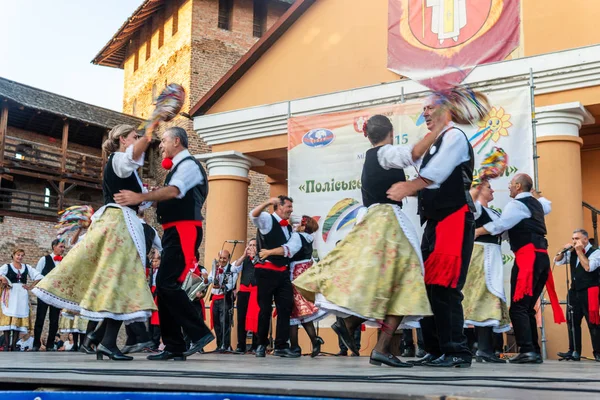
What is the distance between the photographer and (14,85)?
1169 inches

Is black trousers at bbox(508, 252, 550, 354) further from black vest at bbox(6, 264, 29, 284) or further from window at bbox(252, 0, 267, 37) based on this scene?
window at bbox(252, 0, 267, 37)

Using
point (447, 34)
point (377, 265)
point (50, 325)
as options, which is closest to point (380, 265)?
point (377, 265)

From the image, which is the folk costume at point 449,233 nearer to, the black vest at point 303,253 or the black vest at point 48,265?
the black vest at point 303,253

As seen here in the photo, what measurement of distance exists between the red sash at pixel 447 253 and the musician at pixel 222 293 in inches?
270

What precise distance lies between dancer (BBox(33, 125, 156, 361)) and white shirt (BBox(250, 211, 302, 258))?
2.38 meters

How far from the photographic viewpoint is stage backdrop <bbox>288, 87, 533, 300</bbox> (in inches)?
386

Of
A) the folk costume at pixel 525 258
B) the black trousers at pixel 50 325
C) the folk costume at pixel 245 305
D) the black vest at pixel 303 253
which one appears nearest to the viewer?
the folk costume at pixel 525 258

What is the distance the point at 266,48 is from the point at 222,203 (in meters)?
2.88

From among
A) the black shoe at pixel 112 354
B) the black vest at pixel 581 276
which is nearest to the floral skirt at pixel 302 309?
the black shoe at pixel 112 354

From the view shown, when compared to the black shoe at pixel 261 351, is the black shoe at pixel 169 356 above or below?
above

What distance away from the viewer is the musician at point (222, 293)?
11.7 meters

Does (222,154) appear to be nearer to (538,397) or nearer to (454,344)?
(454,344)

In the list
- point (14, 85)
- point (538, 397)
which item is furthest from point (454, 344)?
point (14, 85)

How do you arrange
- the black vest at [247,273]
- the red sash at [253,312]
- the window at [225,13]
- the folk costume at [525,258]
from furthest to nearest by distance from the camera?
the window at [225,13]
the black vest at [247,273]
the red sash at [253,312]
the folk costume at [525,258]
